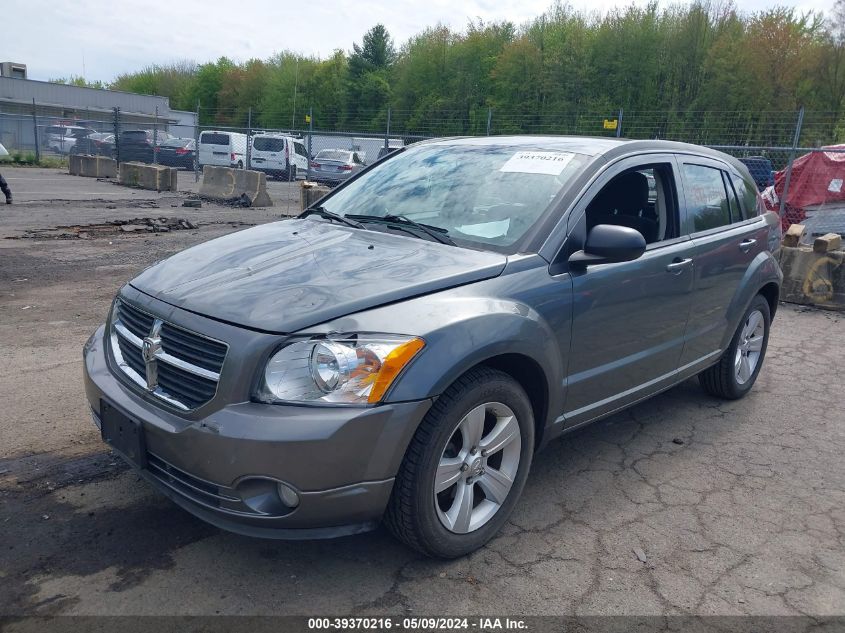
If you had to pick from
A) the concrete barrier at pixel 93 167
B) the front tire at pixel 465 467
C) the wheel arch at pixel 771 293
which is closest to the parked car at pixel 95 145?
the concrete barrier at pixel 93 167

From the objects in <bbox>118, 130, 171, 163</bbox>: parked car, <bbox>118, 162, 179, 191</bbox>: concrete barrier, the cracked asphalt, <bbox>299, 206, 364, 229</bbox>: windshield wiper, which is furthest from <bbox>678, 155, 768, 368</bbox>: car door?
<bbox>118, 130, 171, 163</bbox>: parked car

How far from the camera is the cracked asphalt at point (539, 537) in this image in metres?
2.67

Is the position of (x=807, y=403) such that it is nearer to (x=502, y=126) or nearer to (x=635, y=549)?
(x=635, y=549)

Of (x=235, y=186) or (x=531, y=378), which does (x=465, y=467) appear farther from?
(x=235, y=186)

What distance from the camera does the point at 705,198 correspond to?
4.44 meters

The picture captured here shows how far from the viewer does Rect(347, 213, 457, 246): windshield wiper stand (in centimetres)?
343

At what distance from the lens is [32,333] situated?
579 cm

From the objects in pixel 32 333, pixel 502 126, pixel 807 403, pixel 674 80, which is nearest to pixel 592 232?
pixel 807 403

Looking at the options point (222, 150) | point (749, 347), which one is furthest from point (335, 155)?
point (749, 347)

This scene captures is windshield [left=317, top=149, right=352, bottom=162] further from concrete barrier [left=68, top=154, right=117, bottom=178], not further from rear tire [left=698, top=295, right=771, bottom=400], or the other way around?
rear tire [left=698, top=295, right=771, bottom=400]

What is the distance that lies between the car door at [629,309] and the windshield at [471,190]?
0.80 ft

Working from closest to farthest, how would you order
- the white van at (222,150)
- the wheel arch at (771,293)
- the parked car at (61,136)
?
the wheel arch at (771,293)
the white van at (222,150)
the parked car at (61,136)

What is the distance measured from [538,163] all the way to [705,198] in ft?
4.56

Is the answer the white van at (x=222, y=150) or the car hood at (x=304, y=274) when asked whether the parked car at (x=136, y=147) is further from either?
the car hood at (x=304, y=274)
